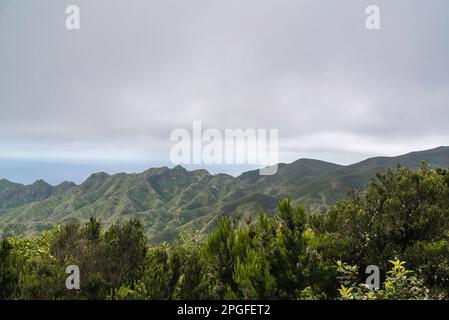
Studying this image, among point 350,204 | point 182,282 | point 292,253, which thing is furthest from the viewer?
point 350,204

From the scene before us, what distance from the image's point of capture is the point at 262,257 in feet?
45.8

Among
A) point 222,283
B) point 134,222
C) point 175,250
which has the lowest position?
point 222,283

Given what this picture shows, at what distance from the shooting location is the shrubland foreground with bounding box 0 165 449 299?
12828 mm

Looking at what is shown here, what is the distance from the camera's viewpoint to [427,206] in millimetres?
17234

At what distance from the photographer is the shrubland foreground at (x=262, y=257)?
12828mm
